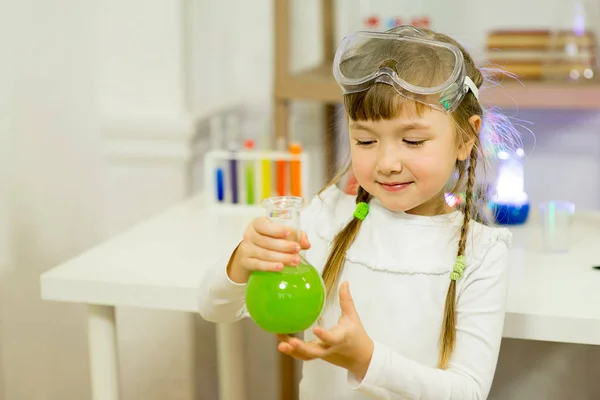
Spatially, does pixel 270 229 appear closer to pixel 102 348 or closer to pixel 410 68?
pixel 410 68

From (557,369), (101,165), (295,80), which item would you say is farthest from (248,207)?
(557,369)

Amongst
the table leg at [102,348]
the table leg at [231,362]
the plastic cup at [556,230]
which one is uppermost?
the plastic cup at [556,230]

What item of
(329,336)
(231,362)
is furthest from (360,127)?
(231,362)

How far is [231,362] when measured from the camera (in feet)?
5.66

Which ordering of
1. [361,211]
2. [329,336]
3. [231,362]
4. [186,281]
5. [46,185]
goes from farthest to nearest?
1. [46,185]
2. [231,362]
3. [186,281]
4. [361,211]
5. [329,336]

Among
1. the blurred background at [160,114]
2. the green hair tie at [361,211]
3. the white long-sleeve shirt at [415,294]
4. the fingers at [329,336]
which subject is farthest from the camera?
the blurred background at [160,114]

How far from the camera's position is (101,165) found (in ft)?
6.57

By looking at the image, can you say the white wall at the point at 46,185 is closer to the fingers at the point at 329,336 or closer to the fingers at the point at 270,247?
the fingers at the point at 270,247

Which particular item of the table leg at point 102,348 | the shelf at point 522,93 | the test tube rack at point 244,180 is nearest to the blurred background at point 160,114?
the shelf at point 522,93

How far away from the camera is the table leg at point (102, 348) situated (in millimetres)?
1368

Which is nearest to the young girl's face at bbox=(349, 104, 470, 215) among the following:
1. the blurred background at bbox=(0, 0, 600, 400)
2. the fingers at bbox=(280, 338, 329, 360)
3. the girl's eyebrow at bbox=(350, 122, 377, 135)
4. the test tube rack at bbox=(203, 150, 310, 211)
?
the girl's eyebrow at bbox=(350, 122, 377, 135)

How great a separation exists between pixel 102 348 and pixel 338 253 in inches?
17.9

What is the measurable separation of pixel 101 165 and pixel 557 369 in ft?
3.55

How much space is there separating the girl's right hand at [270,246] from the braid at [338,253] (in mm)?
148
